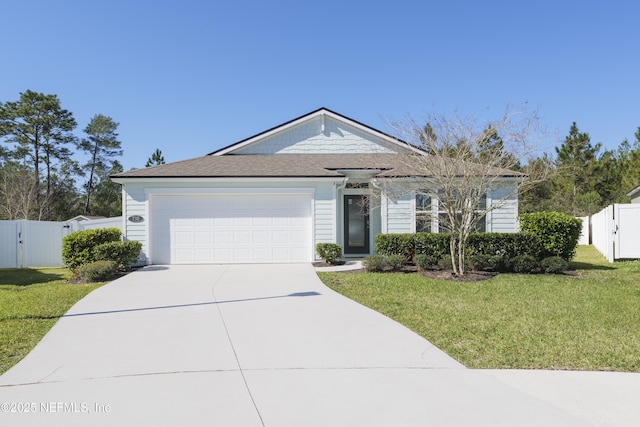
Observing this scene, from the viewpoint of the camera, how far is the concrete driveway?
3.03m

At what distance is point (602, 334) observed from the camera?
517 cm

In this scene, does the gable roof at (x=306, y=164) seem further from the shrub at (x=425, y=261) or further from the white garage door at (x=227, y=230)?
the shrub at (x=425, y=261)

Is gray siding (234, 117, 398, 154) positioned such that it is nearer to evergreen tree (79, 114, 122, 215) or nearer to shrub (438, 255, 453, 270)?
shrub (438, 255, 453, 270)

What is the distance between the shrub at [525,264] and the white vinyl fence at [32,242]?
48.2 ft

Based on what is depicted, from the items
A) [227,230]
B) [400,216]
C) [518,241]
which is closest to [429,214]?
[400,216]

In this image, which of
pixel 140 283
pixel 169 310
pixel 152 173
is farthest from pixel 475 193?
pixel 152 173

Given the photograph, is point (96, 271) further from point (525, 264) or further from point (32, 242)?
point (525, 264)

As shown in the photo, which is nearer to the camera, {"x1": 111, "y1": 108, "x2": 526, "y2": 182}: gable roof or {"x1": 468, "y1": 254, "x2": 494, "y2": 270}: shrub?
{"x1": 468, "y1": 254, "x2": 494, "y2": 270}: shrub

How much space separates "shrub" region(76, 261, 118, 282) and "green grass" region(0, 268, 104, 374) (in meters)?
0.32

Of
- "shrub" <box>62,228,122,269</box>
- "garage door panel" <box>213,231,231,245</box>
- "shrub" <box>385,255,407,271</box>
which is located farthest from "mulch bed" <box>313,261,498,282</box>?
"shrub" <box>62,228,122,269</box>

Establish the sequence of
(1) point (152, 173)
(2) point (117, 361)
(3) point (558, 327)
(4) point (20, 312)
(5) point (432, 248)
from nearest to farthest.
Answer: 1. (2) point (117, 361)
2. (3) point (558, 327)
3. (4) point (20, 312)
4. (5) point (432, 248)
5. (1) point (152, 173)

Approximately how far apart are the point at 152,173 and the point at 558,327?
39.3ft

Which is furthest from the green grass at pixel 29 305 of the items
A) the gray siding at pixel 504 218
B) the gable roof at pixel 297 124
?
the gray siding at pixel 504 218

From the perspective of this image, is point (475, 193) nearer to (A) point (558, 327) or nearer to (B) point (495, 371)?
(A) point (558, 327)
